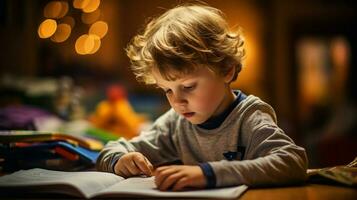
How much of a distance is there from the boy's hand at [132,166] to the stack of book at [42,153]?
206 millimetres

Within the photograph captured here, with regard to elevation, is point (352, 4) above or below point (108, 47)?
above

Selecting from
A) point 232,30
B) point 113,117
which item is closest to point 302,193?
point 232,30

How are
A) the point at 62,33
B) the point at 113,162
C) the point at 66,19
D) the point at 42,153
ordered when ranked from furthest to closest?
1. the point at 62,33
2. the point at 66,19
3. the point at 42,153
4. the point at 113,162

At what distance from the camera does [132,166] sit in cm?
96

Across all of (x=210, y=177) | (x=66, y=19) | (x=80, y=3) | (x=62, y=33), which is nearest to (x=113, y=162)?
(x=210, y=177)

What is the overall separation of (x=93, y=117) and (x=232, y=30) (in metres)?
1.16

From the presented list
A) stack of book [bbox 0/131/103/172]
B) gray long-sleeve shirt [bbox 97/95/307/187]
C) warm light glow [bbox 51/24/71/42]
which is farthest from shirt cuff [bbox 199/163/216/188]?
warm light glow [bbox 51/24/71/42]

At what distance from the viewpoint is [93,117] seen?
2.08 meters

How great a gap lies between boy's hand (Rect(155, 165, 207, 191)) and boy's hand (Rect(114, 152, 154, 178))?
17 cm

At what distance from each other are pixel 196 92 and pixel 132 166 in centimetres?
18

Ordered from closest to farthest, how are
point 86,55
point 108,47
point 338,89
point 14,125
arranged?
point 14,125 → point 86,55 → point 108,47 → point 338,89

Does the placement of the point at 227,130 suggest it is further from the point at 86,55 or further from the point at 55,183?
the point at 86,55

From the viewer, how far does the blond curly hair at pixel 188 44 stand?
2.96ft

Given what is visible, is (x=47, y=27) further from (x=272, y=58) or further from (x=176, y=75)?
(x=272, y=58)
